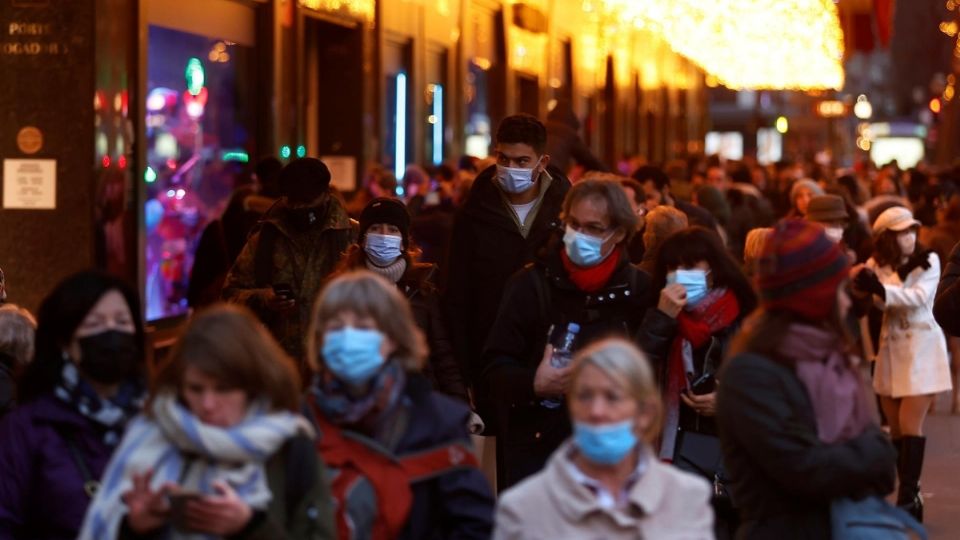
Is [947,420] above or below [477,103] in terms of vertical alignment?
below

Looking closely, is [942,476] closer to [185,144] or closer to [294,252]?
[294,252]

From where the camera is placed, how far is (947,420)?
54.5 feet

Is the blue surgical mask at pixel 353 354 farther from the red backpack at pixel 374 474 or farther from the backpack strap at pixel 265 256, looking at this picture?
the backpack strap at pixel 265 256

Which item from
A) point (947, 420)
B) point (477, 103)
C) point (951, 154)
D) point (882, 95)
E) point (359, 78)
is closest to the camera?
point (947, 420)

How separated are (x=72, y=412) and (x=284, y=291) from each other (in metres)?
4.04

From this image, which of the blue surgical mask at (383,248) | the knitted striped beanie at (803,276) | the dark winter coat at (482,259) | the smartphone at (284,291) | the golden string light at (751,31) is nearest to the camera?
the knitted striped beanie at (803,276)

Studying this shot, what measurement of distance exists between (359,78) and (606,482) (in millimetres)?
15782

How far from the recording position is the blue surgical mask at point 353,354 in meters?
5.10

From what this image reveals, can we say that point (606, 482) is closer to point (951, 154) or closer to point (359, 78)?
point (359, 78)

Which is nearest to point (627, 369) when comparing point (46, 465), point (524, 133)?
point (46, 465)

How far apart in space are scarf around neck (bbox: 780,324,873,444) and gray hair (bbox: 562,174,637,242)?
1.88 m

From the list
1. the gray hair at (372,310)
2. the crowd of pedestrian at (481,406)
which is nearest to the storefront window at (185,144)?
the crowd of pedestrian at (481,406)

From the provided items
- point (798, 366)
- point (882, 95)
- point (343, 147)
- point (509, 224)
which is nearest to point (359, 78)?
point (343, 147)

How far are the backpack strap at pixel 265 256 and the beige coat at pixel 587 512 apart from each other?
15.9 feet
